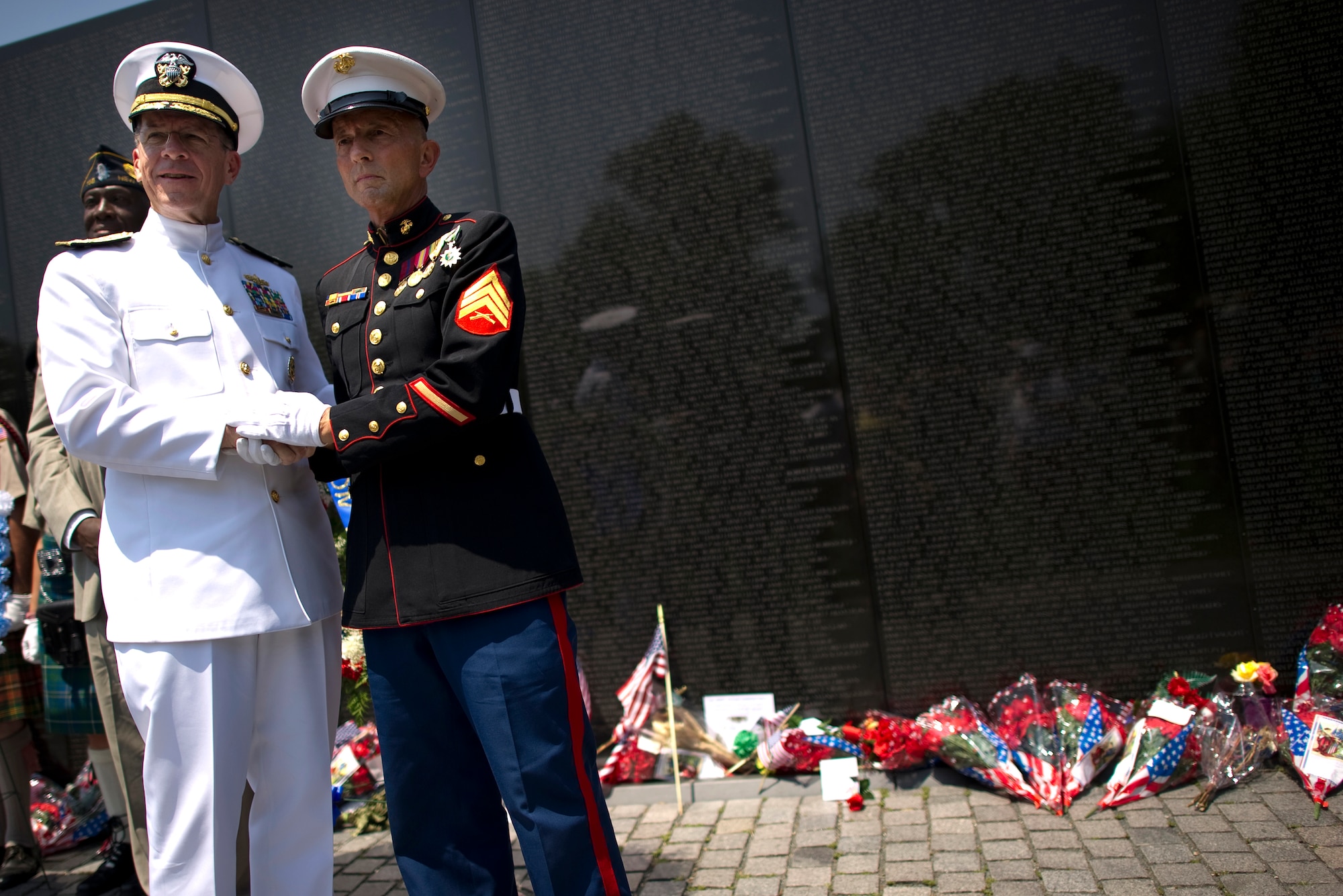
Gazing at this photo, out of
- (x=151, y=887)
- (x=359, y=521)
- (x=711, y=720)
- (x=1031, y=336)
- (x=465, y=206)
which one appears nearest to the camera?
(x=151, y=887)

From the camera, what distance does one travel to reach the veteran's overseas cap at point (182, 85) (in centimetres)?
230

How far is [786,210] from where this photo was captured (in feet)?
13.9

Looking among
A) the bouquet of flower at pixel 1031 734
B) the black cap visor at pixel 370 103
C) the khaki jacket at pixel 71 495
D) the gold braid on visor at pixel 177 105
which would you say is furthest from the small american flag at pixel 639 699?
the gold braid on visor at pixel 177 105

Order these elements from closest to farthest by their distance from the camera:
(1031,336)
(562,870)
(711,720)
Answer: (562,870), (1031,336), (711,720)

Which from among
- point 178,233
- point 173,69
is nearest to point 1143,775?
point 178,233

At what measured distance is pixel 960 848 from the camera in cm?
320

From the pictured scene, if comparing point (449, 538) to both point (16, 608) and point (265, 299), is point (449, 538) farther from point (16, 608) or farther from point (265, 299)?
point (16, 608)

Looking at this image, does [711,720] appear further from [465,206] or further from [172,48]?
[172,48]

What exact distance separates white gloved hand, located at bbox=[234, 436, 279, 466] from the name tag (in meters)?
0.44

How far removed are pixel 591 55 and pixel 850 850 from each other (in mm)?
3720

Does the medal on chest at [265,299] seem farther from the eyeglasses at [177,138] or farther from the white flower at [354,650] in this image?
the white flower at [354,650]

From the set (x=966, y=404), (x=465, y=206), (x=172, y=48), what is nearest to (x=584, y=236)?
(x=465, y=206)

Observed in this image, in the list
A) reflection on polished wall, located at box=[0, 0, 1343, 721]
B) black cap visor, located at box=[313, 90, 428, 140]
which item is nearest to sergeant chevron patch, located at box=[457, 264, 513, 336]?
black cap visor, located at box=[313, 90, 428, 140]

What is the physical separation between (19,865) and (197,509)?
275 centimetres
